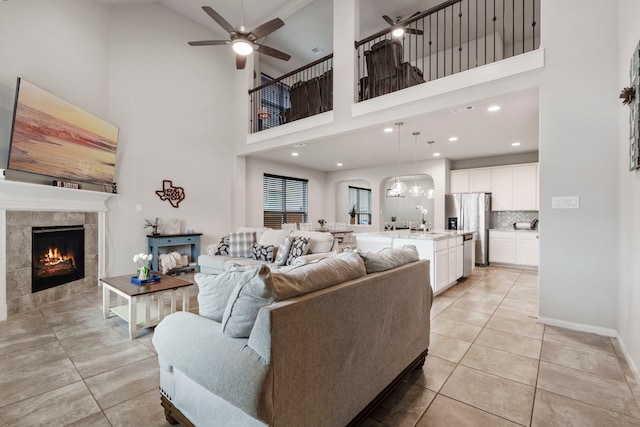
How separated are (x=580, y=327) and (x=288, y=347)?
131 inches

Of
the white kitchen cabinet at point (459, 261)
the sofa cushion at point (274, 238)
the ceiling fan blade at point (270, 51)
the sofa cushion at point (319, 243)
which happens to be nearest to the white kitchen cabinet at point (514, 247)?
the white kitchen cabinet at point (459, 261)

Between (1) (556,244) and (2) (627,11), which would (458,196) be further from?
(2) (627,11)

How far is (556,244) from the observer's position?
3.03m

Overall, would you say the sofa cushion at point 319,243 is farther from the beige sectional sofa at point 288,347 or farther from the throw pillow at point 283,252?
the beige sectional sofa at point 288,347

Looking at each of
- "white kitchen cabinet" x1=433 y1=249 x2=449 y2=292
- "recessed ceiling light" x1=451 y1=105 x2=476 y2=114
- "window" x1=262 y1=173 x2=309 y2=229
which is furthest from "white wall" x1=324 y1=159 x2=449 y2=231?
"recessed ceiling light" x1=451 y1=105 x2=476 y2=114

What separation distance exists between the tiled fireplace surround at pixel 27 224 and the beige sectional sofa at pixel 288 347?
3041 millimetres

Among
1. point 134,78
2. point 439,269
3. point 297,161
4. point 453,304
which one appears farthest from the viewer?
point 297,161

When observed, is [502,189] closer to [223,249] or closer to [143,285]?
[223,249]

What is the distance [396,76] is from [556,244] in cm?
297

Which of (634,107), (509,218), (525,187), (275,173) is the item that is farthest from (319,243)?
(509,218)

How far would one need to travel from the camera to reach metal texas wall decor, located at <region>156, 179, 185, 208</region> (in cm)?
546

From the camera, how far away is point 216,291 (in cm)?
149

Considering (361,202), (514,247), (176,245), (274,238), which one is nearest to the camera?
(274,238)

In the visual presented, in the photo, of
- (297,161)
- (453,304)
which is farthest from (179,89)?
(453,304)
